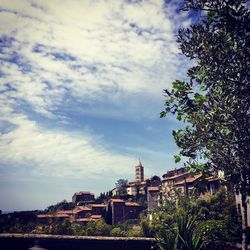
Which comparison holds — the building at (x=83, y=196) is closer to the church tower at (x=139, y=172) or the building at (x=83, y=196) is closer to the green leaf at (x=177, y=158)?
the church tower at (x=139, y=172)

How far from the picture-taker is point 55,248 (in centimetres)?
1772

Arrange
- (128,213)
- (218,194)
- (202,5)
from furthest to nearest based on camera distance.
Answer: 1. (128,213)
2. (218,194)
3. (202,5)

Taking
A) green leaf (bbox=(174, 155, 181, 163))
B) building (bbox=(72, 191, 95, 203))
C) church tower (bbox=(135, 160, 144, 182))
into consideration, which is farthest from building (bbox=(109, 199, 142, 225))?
church tower (bbox=(135, 160, 144, 182))

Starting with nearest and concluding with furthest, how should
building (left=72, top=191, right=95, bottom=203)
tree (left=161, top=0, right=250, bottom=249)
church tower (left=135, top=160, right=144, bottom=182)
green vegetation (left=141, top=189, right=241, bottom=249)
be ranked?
tree (left=161, top=0, right=250, bottom=249)
green vegetation (left=141, top=189, right=241, bottom=249)
building (left=72, top=191, right=95, bottom=203)
church tower (left=135, top=160, right=144, bottom=182)

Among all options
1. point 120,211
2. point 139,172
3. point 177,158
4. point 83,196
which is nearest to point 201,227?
point 177,158

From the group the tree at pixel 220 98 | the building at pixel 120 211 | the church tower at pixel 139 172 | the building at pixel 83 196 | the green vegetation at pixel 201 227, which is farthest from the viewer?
the church tower at pixel 139 172

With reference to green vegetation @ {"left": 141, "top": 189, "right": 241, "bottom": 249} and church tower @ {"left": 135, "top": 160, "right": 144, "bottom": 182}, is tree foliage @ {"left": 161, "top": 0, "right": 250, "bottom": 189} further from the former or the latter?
church tower @ {"left": 135, "top": 160, "right": 144, "bottom": 182}

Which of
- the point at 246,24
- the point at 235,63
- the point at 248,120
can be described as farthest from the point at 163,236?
the point at 246,24

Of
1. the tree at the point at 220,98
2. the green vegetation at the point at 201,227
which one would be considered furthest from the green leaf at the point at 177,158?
the green vegetation at the point at 201,227

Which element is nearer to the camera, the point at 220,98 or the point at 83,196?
the point at 220,98

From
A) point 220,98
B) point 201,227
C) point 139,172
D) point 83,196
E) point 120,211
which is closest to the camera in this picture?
point 220,98

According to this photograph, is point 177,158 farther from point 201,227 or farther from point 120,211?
point 120,211

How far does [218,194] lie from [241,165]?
19433 mm

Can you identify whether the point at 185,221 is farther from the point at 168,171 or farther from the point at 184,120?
the point at 168,171
